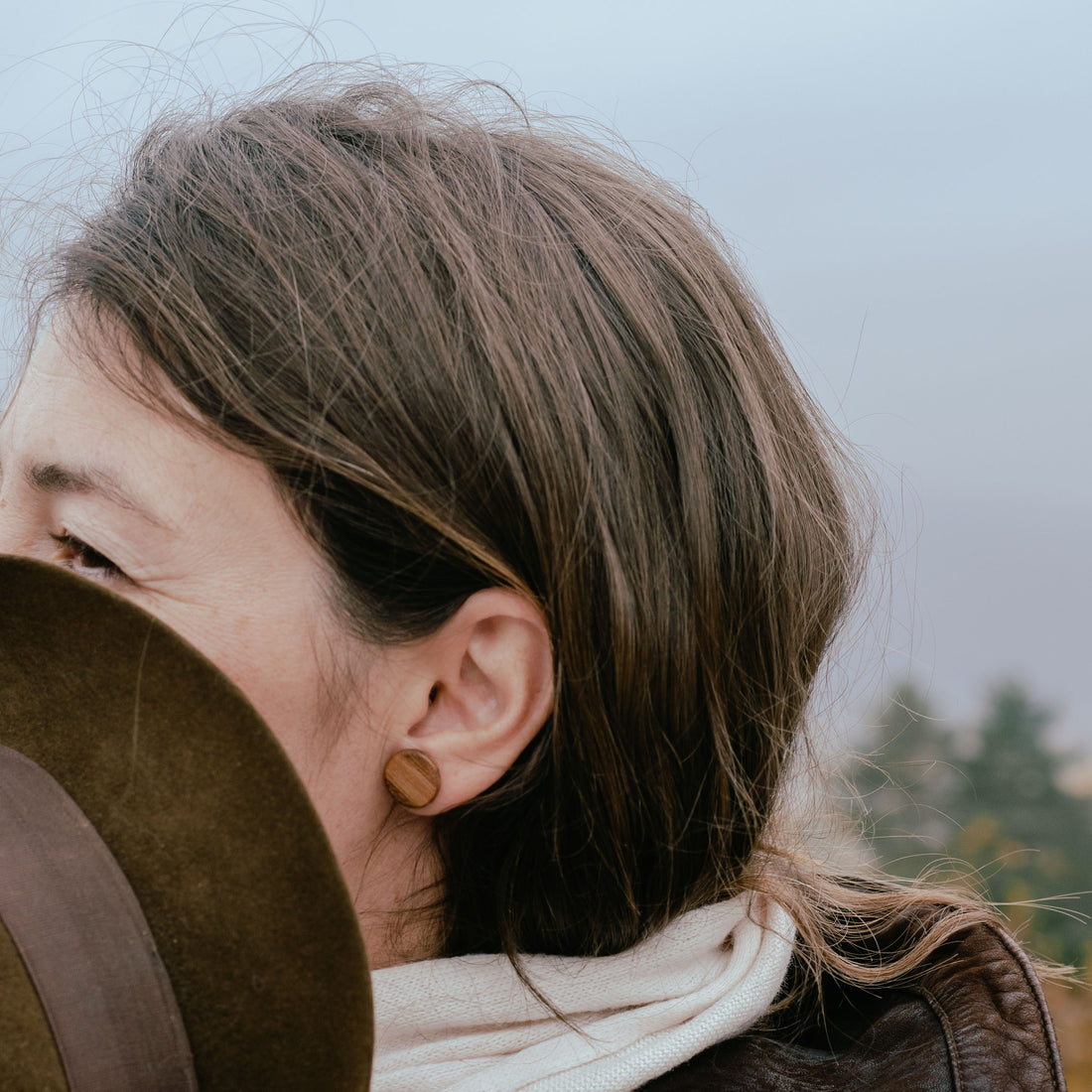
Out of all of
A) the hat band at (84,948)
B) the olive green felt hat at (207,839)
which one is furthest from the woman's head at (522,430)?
the hat band at (84,948)

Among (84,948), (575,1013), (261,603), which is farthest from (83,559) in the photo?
(575,1013)

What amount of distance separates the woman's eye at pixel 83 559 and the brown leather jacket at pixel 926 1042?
0.81m

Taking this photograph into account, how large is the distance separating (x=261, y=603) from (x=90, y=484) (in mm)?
203

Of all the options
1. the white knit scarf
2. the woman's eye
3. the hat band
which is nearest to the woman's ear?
the white knit scarf

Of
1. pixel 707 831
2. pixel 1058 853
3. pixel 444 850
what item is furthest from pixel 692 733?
pixel 1058 853

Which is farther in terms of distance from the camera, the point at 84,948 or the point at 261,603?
the point at 261,603

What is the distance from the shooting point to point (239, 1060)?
777 mm

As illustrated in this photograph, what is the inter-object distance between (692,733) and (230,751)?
23.4 inches

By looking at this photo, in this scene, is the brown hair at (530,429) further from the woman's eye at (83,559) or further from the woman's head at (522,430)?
the woman's eye at (83,559)

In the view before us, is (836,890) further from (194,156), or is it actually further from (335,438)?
(194,156)

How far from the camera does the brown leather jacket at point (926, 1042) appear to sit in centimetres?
117

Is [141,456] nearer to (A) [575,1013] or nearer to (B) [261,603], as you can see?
(B) [261,603]

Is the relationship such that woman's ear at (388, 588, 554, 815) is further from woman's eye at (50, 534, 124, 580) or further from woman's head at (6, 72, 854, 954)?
woman's eye at (50, 534, 124, 580)

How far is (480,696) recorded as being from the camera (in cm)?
118
